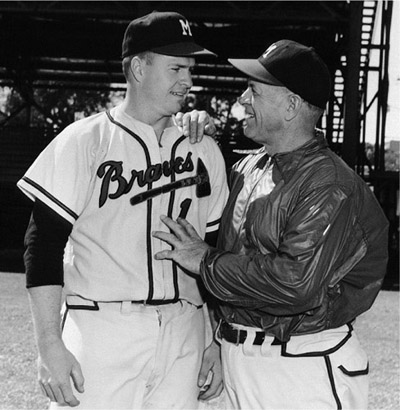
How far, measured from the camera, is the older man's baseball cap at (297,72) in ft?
9.32

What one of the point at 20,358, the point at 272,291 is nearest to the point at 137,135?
the point at 272,291

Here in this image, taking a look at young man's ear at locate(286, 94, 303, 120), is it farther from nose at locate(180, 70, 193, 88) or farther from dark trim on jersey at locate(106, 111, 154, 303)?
dark trim on jersey at locate(106, 111, 154, 303)

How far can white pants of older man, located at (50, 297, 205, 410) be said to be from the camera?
9.34ft

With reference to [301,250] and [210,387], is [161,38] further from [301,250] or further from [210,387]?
[210,387]

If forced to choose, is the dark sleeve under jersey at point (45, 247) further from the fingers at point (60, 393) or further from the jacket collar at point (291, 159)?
the jacket collar at point (291, 159)

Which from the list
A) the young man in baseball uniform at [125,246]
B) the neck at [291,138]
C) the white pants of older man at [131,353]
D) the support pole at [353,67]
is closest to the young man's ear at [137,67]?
the young man in baseball uniform at [125,246]

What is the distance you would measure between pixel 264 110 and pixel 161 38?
47 cm

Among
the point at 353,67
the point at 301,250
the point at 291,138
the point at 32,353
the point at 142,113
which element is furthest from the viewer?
the point at 353,67

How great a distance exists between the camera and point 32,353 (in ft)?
23.7

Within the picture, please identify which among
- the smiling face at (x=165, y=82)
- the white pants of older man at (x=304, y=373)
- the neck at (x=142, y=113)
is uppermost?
the smiling face at (x=165, y=82)

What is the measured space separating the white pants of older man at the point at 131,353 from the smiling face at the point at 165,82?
2.51ft

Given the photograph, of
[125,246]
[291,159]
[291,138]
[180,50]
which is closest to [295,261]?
[291,159]

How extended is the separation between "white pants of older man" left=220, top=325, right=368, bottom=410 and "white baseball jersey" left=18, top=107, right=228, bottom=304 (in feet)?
1.24

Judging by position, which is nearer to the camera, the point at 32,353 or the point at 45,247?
the point at 45,247
